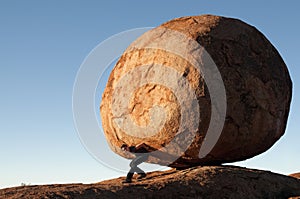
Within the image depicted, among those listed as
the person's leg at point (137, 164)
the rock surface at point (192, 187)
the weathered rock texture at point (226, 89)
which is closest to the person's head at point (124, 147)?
the weathered rock texture at point (226, 89)

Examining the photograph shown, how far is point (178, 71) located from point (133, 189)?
233 centimetres

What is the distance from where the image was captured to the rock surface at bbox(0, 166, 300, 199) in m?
6.47

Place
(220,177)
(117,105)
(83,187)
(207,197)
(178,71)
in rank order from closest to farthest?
(83,187) < (207,197) < (220,177) < (178,71) < (117,105)

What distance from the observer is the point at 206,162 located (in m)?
8.67

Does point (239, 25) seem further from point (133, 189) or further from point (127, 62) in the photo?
point (133, 189)

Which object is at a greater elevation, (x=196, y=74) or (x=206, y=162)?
(x=196, y=74)

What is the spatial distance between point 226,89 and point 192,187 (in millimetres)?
1849

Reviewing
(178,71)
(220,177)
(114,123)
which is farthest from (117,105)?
(220,177)

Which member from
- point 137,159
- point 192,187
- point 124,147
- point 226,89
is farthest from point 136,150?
point 226,89

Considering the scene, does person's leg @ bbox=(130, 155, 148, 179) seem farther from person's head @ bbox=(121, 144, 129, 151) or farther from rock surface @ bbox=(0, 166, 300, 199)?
rock surface @ bbox=(0, 166, 300, 199)

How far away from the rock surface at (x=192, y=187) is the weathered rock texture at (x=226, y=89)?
1.92 feet

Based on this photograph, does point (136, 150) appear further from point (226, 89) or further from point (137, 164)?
point (226, 89)

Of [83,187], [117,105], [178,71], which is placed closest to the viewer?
[83,187]

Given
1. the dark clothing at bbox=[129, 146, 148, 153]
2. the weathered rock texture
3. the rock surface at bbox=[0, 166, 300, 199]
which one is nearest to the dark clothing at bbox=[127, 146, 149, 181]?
the dark clothing at bbox=[129, 146, 148, 153]
